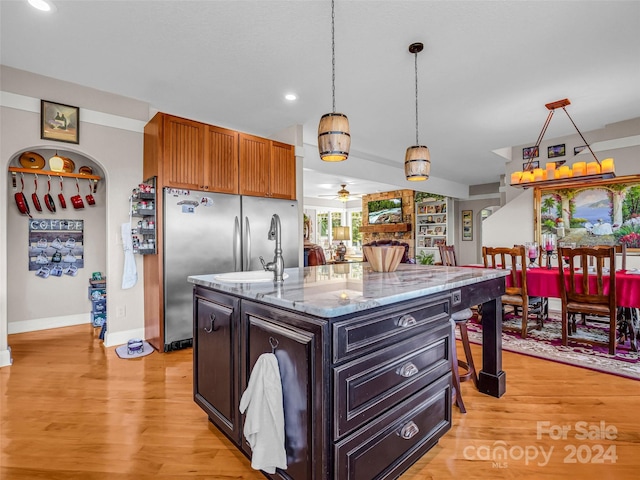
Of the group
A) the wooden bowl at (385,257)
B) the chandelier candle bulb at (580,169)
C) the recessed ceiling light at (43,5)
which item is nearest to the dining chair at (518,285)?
the chandelier candle bulb at (580,169)

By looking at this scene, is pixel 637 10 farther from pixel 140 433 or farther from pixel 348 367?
pixel 140 433

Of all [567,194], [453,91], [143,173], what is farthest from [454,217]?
[143,173]

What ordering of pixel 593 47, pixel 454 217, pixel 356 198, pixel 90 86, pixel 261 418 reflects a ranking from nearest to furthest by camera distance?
pixel 261 418
pixel 593 47
pixel 90 86
pixel 454 217
pixel 356 198

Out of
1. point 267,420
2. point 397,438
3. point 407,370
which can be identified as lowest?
point 397,438

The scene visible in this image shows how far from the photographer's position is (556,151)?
5.34 m

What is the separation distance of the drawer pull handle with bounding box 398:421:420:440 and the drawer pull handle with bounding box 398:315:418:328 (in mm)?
441

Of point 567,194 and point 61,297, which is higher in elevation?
point 567,194

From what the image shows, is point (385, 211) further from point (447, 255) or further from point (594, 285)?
point (594, 285)

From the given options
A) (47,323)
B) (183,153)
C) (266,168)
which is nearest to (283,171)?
(266,168)

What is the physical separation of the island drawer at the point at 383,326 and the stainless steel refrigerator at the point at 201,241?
8.44 feet

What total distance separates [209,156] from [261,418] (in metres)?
2.97

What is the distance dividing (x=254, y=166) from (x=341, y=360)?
3.22 meters

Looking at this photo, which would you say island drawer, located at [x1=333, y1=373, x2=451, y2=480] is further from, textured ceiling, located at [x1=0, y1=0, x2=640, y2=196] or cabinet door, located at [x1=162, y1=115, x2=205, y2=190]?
cabinet door, located at [x1=162, y1=115, x2=205, y2=190]

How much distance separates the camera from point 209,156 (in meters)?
3.58
